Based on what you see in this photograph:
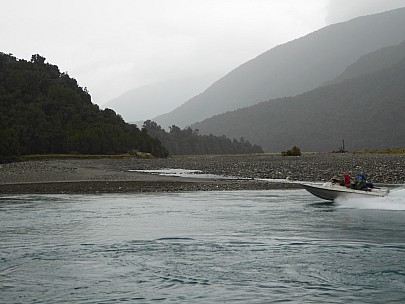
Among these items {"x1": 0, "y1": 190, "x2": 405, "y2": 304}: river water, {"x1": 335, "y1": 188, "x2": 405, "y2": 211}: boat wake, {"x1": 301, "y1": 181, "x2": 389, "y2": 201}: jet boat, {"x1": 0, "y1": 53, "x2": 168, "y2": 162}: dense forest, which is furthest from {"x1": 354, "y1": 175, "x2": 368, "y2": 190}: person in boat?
{"x1": 0, "y1": 53, "x2": 168, "y2": 162}: dense forest

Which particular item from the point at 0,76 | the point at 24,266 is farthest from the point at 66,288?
the point at 0,76

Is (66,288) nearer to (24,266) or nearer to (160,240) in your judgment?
(24,266)

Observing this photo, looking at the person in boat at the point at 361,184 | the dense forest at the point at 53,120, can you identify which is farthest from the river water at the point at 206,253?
the dense forest at the point at 53,120

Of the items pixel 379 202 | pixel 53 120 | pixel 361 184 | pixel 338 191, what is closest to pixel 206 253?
pixel 379 202

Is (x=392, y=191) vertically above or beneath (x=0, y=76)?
beneath

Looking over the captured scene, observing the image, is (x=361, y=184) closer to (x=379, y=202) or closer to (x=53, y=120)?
(x=379, y=202)

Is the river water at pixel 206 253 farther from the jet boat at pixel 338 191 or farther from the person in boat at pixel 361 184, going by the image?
the person in boat at pixel 361 184

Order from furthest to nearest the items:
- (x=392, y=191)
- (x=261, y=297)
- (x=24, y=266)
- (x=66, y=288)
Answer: (x=392, y=191) < (x=24, y=266) < (x=66, y=288) < (x=261, y=297)

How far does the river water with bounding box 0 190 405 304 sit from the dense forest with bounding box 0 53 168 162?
4279 inches

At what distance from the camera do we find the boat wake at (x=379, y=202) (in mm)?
32000

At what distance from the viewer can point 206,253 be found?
19406mm

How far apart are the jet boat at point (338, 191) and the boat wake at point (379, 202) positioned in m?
0.25

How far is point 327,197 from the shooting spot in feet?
116

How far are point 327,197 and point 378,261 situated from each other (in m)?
17.8
